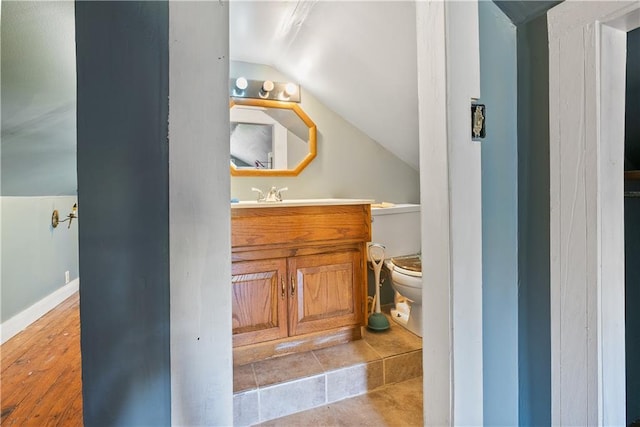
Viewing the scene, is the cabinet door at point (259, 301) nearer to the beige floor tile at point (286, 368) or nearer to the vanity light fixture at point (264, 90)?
the beige floor tile at point (286, 368)

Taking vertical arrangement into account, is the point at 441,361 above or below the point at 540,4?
below

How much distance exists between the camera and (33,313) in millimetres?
2322

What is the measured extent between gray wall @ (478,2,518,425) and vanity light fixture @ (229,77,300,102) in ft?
5.65

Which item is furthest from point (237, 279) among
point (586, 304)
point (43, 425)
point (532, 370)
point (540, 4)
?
point (540, 4)

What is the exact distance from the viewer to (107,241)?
470mm

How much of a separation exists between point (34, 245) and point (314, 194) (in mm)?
2265

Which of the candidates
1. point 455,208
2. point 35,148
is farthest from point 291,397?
point 35,148

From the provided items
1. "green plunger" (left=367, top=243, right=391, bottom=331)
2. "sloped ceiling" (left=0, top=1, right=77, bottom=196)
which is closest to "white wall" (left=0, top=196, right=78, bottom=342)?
"sloped ceiling" (left=0, top=1, right=77, bottom=196)

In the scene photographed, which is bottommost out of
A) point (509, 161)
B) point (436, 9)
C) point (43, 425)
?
point (43, 425)

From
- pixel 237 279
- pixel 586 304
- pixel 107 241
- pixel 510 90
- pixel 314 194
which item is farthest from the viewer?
pixel 314 194

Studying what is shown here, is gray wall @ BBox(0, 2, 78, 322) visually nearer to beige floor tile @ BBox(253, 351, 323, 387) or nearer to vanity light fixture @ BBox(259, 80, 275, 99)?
vanity light fixture @ BBox(259, 80, 275, 99)

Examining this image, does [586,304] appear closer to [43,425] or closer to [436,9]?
[436,9]

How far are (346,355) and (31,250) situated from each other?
2.55 m

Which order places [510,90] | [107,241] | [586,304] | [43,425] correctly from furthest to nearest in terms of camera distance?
[43,425] < [510,90] < [586,304] < [107,241]
